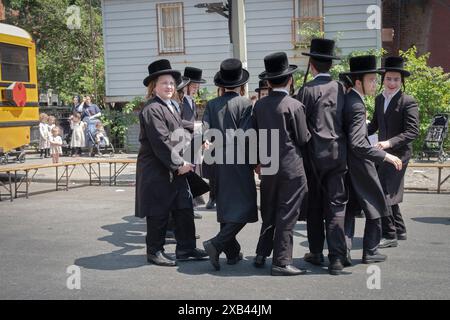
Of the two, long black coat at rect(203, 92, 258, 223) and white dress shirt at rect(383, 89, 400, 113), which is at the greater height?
white dress shirt at rect(383, 89, 400, 113)

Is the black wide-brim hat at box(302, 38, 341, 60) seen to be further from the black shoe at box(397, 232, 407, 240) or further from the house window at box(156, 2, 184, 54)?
the house window at box(156, 2, 184, 54)

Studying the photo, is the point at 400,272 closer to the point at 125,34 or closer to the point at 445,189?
the point at 445,189

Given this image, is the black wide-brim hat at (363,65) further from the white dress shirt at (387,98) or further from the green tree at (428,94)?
the green tree at (428,94)

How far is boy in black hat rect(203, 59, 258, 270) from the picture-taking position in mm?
5531

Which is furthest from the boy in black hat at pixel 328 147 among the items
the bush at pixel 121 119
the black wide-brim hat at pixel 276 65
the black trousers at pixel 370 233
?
the bush at pixel 121 119

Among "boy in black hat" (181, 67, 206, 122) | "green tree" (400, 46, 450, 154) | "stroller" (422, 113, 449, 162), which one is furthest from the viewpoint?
"green tree" (400, 46, 450, 154)

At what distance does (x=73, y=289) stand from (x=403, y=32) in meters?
18.6

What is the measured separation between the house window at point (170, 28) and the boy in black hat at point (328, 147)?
42.7 ft

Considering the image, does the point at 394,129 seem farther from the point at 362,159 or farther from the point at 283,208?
the point at 283,208

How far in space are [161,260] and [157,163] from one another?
3.17 feet

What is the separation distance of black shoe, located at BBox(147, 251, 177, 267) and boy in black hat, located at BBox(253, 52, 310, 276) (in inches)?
41.6

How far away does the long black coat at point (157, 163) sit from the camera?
18.3 ft

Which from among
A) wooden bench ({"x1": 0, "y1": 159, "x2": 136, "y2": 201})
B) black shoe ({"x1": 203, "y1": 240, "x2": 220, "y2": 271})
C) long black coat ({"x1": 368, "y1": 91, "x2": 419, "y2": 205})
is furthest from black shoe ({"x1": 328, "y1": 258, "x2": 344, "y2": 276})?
wooden bench ({"x1": 0, "y1": 159, "x2": 136, "y2": 201})

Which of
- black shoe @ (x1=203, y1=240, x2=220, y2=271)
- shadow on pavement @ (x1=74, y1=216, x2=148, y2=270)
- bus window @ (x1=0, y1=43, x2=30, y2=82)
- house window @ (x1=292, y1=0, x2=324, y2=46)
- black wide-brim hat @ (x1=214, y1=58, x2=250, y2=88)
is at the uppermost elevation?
house window @ (x1=292, y1=0, x2=324, y2=46)
